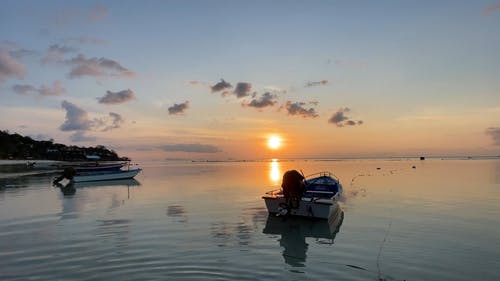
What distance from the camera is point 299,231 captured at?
19094mm

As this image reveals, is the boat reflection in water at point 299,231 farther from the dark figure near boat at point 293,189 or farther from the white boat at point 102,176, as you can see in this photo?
the white boat at point 102,176

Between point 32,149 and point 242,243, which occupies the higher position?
point 32,149

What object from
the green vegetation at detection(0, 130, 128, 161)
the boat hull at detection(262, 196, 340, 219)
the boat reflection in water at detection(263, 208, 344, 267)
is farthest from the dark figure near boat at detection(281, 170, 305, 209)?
the green vegetation at detection(0, 130, 128, 161)

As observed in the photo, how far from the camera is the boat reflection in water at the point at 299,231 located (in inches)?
561

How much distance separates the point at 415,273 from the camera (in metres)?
11.9

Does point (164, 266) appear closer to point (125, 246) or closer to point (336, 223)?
point (125, 246)

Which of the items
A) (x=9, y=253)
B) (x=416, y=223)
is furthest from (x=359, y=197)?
(x=9, y=253)

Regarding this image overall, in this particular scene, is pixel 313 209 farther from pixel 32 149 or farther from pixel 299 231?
pixel 32 149

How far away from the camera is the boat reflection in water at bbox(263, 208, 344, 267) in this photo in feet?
46.7

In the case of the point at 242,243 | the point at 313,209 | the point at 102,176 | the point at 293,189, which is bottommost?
the point at 242,243

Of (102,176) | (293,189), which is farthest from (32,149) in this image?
(293,189)

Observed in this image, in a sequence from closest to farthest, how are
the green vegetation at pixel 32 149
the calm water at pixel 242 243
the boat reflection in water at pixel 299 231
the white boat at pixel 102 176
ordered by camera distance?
1. the calm water at pixel 242 243
2. the boat reflection in water at pixel 299 231
3. the white boat at pixel 102 176
4. the green vegetation at pixel 32 149

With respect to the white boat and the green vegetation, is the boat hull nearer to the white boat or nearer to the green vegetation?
the white boat

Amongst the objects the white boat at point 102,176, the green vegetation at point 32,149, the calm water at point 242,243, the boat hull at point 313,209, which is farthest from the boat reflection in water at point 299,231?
the green vegetation at point 32,149
